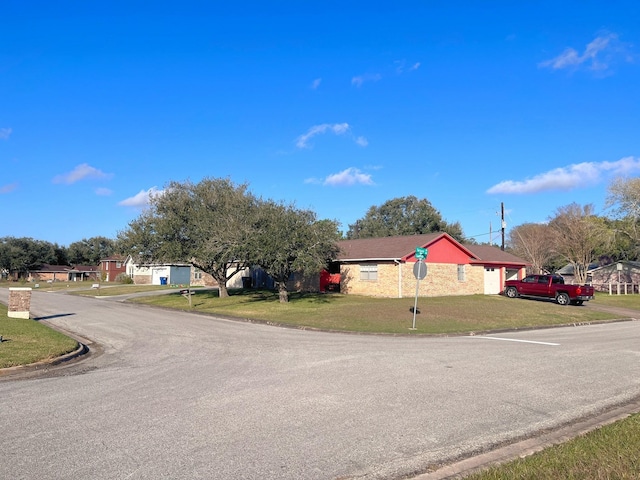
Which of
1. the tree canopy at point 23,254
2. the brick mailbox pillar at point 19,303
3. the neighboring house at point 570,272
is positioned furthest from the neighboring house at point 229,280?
the tree canopy at point 23,254

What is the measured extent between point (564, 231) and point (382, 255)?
3001 cm

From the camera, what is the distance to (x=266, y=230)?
27766mm

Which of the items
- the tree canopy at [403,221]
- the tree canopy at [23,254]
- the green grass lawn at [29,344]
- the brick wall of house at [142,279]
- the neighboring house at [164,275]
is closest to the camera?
the green grass lawn at [29,344]

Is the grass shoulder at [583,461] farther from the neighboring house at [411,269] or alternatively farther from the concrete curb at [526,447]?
the neighboring house at [411,269]

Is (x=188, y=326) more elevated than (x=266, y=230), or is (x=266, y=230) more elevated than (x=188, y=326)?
(x=266, y=230)

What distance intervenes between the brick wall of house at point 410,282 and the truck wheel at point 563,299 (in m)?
6.77

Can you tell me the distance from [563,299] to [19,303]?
2932 cm

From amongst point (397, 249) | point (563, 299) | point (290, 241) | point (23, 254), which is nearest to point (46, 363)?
point (290, 241)

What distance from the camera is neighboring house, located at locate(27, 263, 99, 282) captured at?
9456cm

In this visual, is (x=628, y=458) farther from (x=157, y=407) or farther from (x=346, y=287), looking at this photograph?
(x=346, y=287)

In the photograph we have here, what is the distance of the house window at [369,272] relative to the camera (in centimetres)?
3434

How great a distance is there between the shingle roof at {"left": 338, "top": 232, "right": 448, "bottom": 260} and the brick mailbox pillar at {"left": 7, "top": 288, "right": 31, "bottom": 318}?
20.0 m

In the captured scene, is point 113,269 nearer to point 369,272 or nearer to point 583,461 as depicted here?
point 369,272

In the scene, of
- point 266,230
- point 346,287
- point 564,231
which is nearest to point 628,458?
point 266,230
